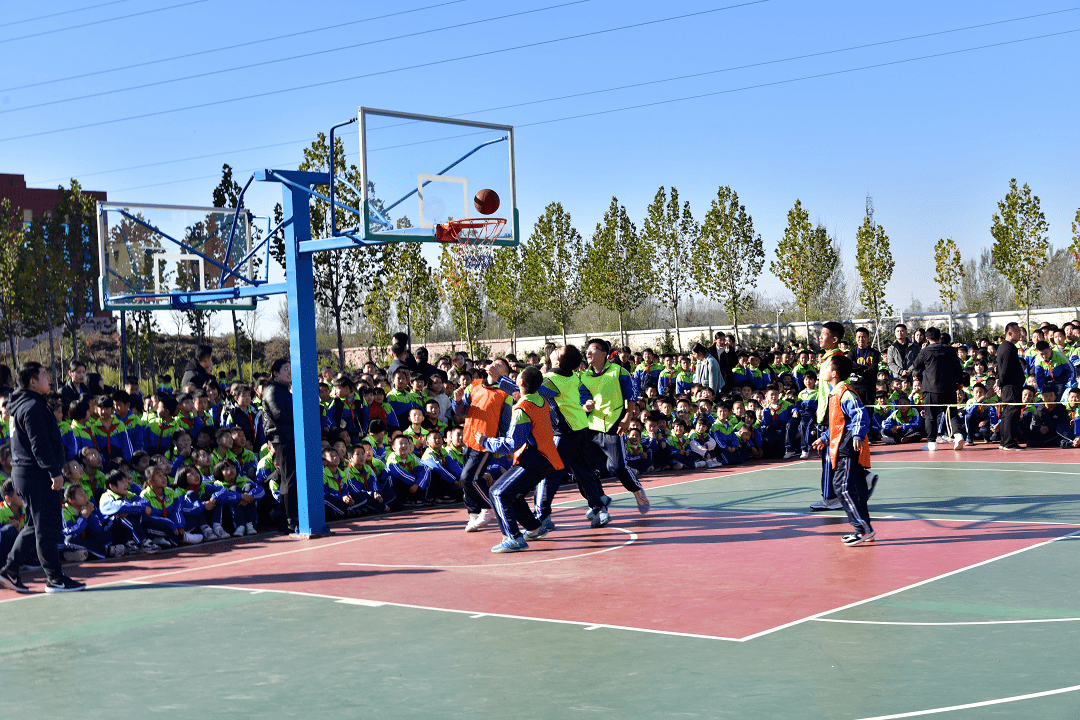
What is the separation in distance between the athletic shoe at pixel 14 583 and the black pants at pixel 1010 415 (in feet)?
49.8

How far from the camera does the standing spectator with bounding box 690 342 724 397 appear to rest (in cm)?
2062

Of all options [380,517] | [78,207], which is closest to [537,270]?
[78,207]

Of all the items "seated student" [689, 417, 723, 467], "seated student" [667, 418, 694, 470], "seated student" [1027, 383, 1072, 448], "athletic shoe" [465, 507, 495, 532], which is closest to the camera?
"athletic shoe" [465, 507, 495, 532]

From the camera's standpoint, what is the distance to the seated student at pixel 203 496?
40.2 ft

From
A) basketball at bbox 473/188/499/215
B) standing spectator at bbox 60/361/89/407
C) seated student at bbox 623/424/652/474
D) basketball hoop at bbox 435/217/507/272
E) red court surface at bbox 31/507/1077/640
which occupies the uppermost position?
basketball at bbox 473/188/499/215

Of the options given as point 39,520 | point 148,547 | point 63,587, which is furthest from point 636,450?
point 39,520

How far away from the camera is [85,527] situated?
11188 millimetres

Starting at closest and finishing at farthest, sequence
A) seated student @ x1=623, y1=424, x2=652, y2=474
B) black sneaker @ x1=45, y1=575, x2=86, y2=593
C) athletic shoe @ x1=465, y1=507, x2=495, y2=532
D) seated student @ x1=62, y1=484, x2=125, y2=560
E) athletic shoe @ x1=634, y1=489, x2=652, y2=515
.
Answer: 1. black sneaker @ x1=45, y1=575, x2=86, y2=593
2. seated student @ x1=62, y1=484, x2=125, y2=560
3. athletic shoe @ x1=465, y1=507, x2=495, y2=532
4. athletic shoe @ x1=634, y1=489, x2=652, y2=515
5. seated student @ x1=623, y1=424, x2=652, y2=474

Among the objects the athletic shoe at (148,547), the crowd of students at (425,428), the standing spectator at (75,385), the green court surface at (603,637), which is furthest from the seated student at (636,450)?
the standing spectator at (75,385)

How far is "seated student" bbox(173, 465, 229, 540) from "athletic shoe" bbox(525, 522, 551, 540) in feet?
12.5

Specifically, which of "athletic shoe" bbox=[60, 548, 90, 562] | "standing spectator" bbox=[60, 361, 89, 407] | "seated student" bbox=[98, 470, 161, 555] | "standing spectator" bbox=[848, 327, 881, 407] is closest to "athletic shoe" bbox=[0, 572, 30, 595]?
"athletic shoe" bbox=[60, 548, 90, 562]

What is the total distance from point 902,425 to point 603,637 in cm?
1445

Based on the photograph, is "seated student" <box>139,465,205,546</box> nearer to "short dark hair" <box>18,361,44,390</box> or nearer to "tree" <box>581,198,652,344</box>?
"short dark hair" <box>18,361,44,390</box>

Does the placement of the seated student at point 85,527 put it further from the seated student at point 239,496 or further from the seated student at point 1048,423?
the seated student at point 1048,423
